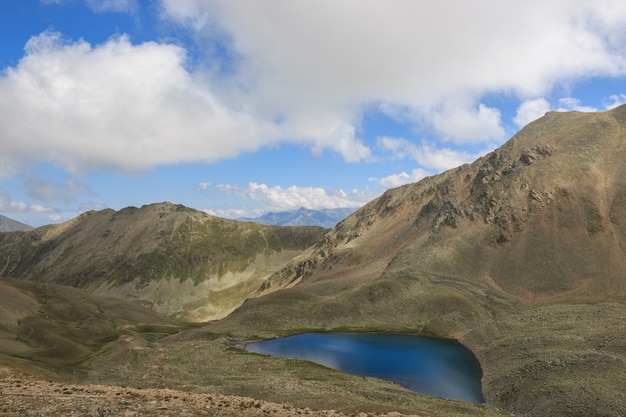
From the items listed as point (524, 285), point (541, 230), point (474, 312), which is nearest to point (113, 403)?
point (474, 312)

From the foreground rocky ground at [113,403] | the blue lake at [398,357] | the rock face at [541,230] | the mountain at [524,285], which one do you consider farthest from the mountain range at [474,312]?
the foreground rocky ground at [113,403]

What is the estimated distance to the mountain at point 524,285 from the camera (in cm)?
6688

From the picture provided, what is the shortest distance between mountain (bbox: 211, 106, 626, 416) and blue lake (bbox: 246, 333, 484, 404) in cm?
363

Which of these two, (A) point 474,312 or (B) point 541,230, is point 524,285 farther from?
(A) point 474,312

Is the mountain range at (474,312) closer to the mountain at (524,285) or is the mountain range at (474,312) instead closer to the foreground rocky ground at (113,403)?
the mountain at (524,285)

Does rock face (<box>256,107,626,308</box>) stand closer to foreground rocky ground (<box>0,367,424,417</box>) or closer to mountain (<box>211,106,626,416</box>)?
mountain (<box>211,106,626,416</box>)

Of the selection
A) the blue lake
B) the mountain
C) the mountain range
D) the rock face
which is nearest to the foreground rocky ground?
the mountain range

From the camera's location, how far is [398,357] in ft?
304

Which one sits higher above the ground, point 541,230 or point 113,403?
point 541,230

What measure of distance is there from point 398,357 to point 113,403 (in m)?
71.6

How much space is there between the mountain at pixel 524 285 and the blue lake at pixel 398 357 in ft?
11.9

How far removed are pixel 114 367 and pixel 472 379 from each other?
65625 mm

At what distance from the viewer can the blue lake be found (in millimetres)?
74250

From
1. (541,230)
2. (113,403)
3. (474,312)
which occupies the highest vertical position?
(541,230)
